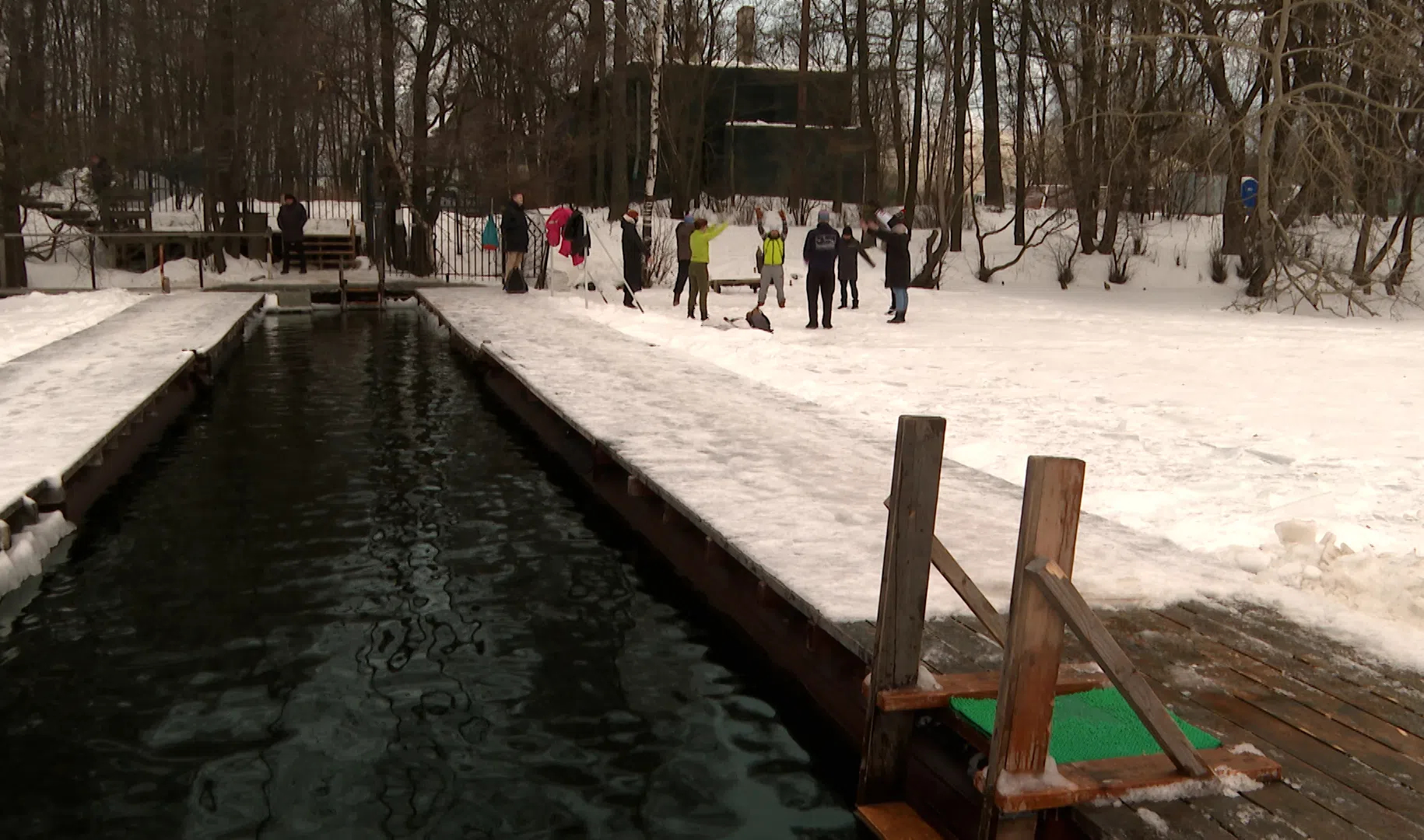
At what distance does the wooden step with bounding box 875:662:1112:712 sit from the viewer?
14.8ft

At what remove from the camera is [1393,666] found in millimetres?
4926

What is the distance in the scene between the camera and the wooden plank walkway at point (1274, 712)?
3695 mm

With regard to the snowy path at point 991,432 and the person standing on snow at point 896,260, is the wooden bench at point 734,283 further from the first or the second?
the snowy path at point 991,432

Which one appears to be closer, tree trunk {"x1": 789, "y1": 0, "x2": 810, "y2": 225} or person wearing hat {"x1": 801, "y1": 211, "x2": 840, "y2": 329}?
person wearing hat {"x1": 801, "y1": 211, "x2": 840, "y2": 329}

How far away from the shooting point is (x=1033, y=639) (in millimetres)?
3857

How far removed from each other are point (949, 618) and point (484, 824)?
2007 mm

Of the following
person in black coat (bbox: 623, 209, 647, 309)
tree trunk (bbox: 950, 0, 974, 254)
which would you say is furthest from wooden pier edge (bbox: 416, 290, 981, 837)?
tree trunk (bbox: 950, 0, 974, 254)

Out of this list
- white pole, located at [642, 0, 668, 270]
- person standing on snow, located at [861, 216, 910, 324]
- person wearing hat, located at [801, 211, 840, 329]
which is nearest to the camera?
person wearing hat, located at [801, 211, 840, 329]

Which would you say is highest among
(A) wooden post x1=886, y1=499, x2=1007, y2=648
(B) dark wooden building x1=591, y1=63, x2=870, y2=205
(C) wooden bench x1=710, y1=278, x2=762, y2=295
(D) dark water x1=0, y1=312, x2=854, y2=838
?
(B) dark wooden building x1=591, y1=63, x2=870, y2=205

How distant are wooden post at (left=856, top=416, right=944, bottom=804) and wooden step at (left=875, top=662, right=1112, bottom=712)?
0.07 m

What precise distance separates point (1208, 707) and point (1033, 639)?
106cm

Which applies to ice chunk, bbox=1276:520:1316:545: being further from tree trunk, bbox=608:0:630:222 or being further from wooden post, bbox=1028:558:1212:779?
tree trunk, bbox=608:0:630:222

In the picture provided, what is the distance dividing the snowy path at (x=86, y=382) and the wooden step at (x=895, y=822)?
4.96 meters

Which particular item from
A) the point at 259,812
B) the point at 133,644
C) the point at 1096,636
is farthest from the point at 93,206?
the point at 1096,636
